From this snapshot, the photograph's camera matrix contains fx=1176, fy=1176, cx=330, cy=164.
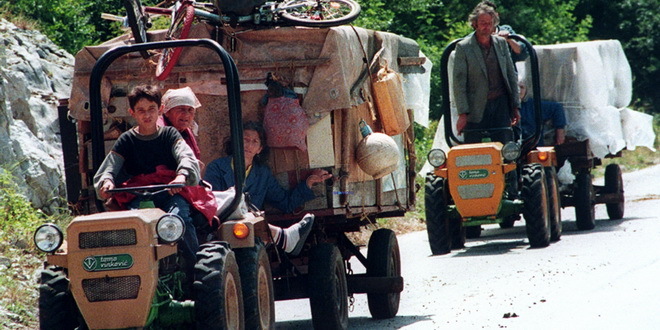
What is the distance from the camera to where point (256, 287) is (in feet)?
24.7

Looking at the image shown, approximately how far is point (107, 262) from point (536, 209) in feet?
27.7

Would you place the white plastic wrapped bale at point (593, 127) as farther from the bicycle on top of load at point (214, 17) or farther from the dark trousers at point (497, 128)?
the bicycle on top of load at point (214, 17)

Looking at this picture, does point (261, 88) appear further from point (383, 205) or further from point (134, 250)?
point (134, 250)

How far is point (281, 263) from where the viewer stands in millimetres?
9297

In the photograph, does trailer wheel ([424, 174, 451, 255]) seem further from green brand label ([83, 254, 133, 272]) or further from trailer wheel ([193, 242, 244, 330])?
green brand label ([83, 254, 133, 272])

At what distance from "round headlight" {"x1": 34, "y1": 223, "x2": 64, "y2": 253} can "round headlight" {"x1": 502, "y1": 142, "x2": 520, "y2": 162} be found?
26.4 feet

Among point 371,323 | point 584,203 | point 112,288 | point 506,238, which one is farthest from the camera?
point 506,238

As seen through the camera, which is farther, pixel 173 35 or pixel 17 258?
pixel 17 258

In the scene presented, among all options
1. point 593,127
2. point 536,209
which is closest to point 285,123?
point 536,209

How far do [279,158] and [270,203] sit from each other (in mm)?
380

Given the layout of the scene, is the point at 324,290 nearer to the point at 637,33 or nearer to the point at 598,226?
the point at 598,226

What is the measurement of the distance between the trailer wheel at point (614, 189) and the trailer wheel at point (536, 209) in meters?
3.32

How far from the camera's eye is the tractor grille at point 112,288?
6.50 m

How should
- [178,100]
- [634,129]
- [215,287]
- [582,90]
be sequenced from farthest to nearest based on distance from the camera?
[634,129] < [582,90] < [178,100] < [215,287]
